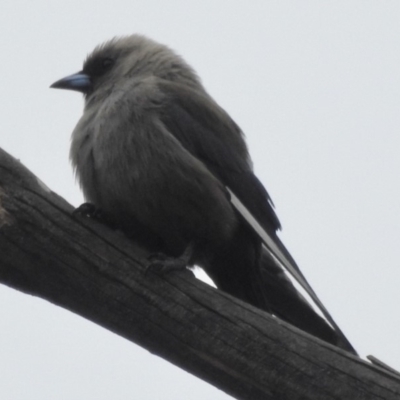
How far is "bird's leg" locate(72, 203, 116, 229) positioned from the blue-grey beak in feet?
5.14

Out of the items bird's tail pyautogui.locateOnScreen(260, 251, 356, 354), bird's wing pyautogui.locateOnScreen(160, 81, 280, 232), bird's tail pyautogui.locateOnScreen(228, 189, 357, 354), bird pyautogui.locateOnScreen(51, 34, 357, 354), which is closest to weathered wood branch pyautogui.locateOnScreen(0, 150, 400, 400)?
bird pyautogui.locateOnScreen(51, 34, 357, 354)

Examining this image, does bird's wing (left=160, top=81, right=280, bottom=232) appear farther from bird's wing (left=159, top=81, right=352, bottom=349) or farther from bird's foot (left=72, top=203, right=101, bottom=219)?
bird's foot (left=72, top=203, right=101, bottom=219)

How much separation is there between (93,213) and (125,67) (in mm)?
1742

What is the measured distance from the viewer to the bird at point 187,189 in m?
4.93

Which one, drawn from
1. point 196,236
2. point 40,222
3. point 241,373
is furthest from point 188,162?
point 241,373

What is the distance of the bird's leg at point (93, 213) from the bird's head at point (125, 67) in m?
1.14

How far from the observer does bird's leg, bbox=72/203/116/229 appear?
438 centimetres

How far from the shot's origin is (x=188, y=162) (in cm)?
503

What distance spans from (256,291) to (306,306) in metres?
0.35

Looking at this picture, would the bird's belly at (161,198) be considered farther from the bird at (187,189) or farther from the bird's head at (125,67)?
the bird's head at (125,67)

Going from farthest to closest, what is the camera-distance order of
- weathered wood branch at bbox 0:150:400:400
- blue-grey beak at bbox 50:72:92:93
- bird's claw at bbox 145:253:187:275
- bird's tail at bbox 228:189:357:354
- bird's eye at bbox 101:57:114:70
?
1. bird's eye at bbox 101:57:114:70
2. blue-grey beak at bbox 50:72:92:93
3. bird's tail at bbox 228:189:357:354
4. bird's claw at bbox 145:253:187:275
5. weathered wood branch at bbox 0:150:400:400

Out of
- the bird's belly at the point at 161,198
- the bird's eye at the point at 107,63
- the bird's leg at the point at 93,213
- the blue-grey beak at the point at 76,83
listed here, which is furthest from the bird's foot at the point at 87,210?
the bird's eye at the point at 107,63

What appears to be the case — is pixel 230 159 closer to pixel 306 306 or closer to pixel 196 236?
pixel 196 236

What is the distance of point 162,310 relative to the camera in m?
4.04
